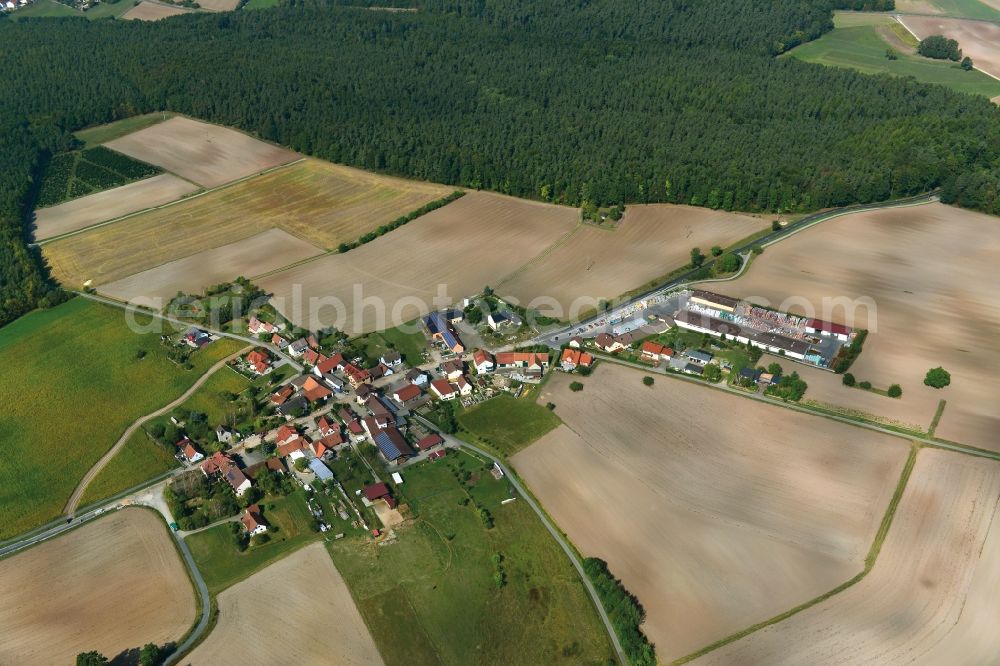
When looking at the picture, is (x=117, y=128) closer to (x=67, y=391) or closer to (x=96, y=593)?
(x=67, y=391)

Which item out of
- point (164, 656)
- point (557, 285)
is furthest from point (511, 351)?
point (164, 656)

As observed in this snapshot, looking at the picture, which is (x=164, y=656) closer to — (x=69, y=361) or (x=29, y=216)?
(x=69, y=361)

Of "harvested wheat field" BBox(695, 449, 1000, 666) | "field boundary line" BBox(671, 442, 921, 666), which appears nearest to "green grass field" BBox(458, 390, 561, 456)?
"field boundary line" BBox(671, 442, 921, 666)

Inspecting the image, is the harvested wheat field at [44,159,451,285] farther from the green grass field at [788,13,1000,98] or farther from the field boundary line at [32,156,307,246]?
the green grass field at [788,13,1000,98]

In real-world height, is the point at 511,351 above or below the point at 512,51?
below

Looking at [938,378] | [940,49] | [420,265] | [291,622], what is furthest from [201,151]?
[940,49]

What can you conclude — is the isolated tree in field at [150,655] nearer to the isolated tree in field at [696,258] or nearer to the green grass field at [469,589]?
the green grass field at [469,589]
